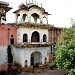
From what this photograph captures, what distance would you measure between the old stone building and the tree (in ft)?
26.8

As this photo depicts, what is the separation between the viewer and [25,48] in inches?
1127

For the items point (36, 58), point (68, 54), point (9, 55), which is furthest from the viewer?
point (36, 58)

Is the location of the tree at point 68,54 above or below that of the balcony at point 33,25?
below

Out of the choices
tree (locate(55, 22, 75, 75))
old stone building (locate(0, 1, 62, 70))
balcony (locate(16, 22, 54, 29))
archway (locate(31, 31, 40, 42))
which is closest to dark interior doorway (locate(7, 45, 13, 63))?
old stone building (locate(0, 1, 62, 70))

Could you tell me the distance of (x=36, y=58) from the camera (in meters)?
31.8

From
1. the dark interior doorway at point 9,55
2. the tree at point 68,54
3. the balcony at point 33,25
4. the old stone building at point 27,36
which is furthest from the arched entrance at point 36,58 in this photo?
the tree at point 68,54

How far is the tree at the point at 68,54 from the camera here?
19.3m

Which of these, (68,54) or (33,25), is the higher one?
(33,25)

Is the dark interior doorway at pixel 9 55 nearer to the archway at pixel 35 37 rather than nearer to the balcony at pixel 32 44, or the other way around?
the balcony at pixel 32 44

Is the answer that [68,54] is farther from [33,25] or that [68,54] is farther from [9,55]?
[9,55]

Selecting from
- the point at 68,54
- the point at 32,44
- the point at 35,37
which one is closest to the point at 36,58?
the point at 35,37

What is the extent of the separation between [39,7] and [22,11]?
2881mm

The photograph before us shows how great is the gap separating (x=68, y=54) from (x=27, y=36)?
10.9 m

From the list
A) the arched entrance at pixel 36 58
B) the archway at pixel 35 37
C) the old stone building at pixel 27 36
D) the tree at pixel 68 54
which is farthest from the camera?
the arched entrance at pixel 36 58
